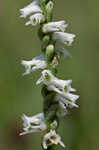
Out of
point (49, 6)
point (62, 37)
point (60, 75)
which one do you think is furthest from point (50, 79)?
point (60, 75)

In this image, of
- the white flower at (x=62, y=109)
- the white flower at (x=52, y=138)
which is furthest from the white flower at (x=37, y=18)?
the white flower at (x=52, y=138)

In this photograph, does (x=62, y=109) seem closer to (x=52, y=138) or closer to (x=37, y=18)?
(x=52, y=138)

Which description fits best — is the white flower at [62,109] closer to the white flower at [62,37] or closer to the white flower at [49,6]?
the white flower at [62,37]
